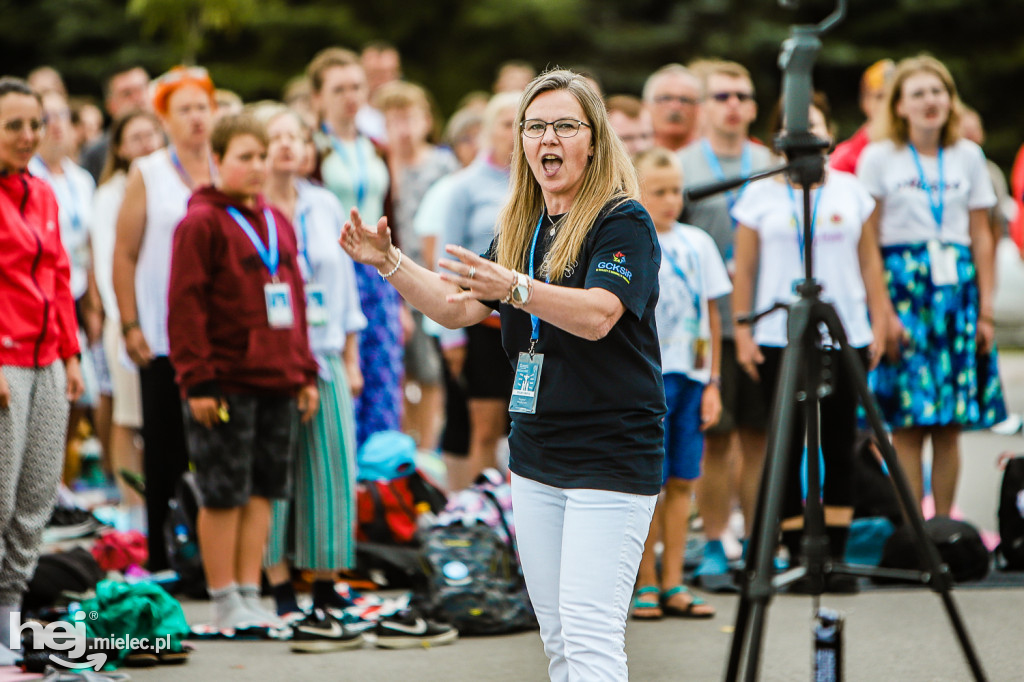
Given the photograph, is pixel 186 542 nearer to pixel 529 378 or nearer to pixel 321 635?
pixel 321 635

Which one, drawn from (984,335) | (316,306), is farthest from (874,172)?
(316,306)

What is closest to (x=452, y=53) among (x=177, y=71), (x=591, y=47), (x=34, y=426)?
(x=591, y=47)

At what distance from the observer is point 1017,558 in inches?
250

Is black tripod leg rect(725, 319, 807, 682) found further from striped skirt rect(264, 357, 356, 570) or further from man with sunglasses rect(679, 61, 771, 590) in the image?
man with sunglasses rect(679, 61, 771, 590)

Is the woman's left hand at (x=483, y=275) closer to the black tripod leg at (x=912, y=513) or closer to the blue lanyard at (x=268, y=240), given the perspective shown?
the black tripod leg at (x=912, y=513)

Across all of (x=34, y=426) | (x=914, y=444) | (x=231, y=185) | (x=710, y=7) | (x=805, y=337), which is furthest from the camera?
(x=710, y=7)

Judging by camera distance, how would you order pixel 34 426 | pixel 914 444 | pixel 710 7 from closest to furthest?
pixel 34 426 → pixel 914 444 → pixel 710 7

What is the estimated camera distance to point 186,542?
19.0 feet

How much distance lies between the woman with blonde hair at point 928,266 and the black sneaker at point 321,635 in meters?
3.03

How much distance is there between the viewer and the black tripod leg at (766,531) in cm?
303

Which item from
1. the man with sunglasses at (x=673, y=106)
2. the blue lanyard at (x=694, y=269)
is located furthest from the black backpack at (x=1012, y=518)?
the man with sunglasses at (x=673, y=106)

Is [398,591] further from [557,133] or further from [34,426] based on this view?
[557,133]

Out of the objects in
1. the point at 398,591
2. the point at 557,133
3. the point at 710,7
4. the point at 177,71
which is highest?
the point at 710,7

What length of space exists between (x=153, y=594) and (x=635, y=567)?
230 centimetres
